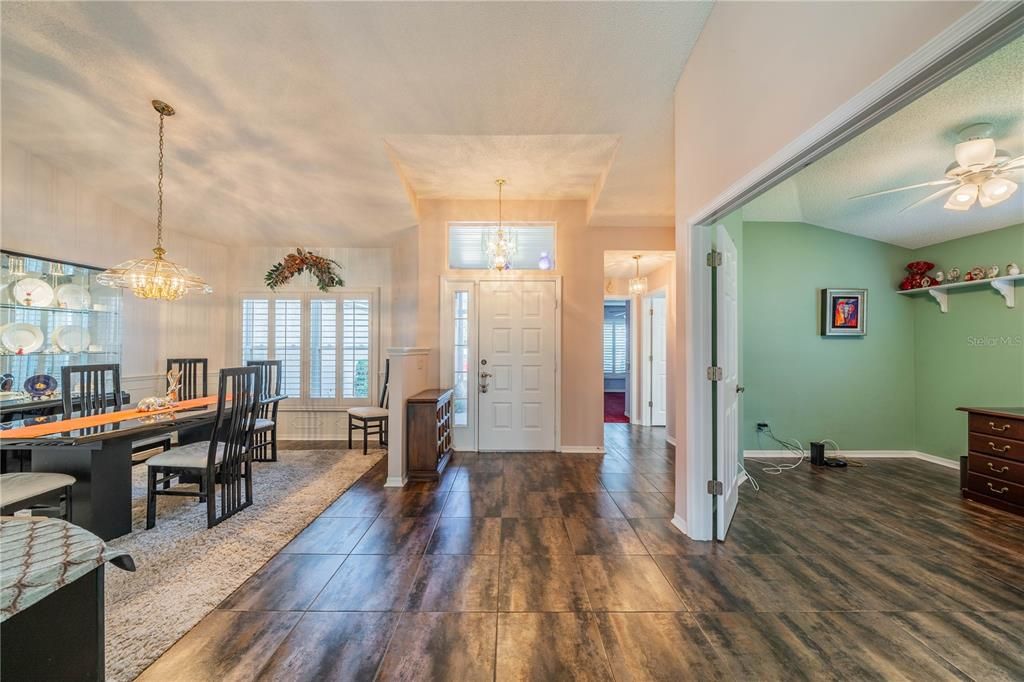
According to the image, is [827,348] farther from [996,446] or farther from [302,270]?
[302,270]

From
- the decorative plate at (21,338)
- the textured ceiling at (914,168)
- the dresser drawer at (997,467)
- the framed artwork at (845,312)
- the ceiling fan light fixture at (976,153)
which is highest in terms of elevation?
the textured ceiling at (914,168)

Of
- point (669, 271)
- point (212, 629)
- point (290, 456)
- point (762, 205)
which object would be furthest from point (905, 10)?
point (290, 456)

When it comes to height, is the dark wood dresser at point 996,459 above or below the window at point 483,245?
below

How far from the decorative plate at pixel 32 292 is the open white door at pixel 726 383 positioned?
5744 mm

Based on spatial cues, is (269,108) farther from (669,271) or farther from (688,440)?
(669,271)

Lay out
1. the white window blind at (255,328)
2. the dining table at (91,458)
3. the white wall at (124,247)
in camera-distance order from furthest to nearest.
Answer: the white window blind at (255,328)
the white wall at (124,247)
the dining table at (91,458)

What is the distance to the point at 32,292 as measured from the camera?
3408mm

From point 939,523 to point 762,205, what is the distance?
3.01 metres

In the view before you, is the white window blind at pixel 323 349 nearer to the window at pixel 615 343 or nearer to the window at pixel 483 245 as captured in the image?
the window at pixel 483 245

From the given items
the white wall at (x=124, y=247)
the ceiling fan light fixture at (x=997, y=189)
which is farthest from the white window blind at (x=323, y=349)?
the ceiling fan light fixture at (x=997, y=189)

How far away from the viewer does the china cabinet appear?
3248 mm

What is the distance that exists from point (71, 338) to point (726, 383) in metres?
5.95

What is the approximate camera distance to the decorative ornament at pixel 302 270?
514 centimetres

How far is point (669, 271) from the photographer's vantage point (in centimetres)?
562
